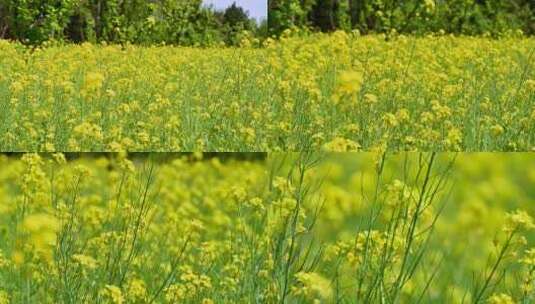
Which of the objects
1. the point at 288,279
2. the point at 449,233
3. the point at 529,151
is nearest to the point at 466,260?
the point at 449,233

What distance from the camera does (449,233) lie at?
395 cm

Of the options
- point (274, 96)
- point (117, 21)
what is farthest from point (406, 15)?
point (117, 21)

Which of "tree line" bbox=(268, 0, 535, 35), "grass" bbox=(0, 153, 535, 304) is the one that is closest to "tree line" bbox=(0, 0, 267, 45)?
"tree line" bbox=(268, 0, 535, 35)

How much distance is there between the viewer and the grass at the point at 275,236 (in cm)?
275

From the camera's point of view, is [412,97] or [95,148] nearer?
[95,148]

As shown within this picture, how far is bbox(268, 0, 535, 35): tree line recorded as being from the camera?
516cm

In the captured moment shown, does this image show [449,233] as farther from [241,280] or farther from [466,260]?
[241,280]

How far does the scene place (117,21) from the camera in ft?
18.4

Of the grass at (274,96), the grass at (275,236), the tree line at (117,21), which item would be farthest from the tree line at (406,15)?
the grass at (275,236)

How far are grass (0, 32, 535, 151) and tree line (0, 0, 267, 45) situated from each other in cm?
10

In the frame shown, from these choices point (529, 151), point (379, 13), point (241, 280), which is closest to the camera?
point (241, 280)

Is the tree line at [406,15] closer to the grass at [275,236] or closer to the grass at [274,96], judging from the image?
the grass at [274,96]

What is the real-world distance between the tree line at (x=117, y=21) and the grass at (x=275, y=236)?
1.10 metres

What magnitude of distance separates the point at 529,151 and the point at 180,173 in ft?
6.26
